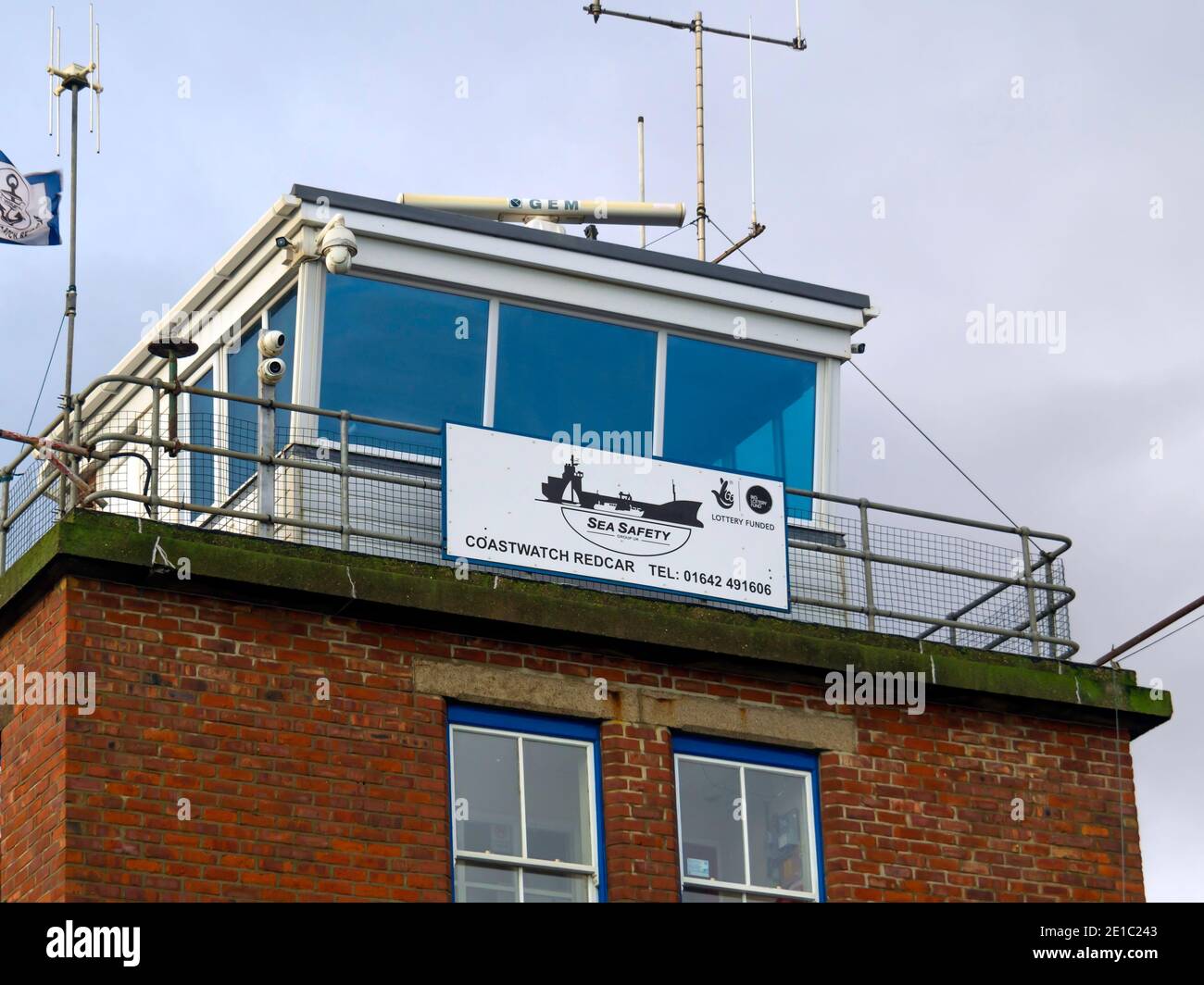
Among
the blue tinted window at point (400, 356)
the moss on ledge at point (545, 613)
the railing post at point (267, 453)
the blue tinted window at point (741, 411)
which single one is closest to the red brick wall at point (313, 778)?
the moss on ledge at point (545, 613)

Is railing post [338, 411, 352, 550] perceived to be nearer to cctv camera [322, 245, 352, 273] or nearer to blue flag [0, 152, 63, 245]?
cctv camera [322, 245, 352, 273]

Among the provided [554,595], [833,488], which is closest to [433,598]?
[554,595]

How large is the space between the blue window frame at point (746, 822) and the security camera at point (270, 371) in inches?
149

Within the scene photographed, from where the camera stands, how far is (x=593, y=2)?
22.3m

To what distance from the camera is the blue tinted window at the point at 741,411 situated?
19.9m

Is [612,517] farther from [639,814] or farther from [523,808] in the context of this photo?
[523,808]

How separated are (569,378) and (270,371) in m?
3.25

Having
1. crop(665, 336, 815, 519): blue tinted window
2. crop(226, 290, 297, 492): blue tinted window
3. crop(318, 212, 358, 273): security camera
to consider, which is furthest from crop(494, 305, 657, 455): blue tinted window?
crop(226, 290, 297, 492): blue tinted window

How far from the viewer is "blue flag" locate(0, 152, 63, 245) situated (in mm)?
18047

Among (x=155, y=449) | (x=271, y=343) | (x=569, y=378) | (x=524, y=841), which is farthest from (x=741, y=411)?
(x=155, y=449)

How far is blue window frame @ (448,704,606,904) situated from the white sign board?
47.3 inches

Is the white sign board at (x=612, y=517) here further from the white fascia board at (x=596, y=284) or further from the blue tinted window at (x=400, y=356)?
the white fascia board at (x=596, y=284)

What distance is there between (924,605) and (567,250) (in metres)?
4.05
